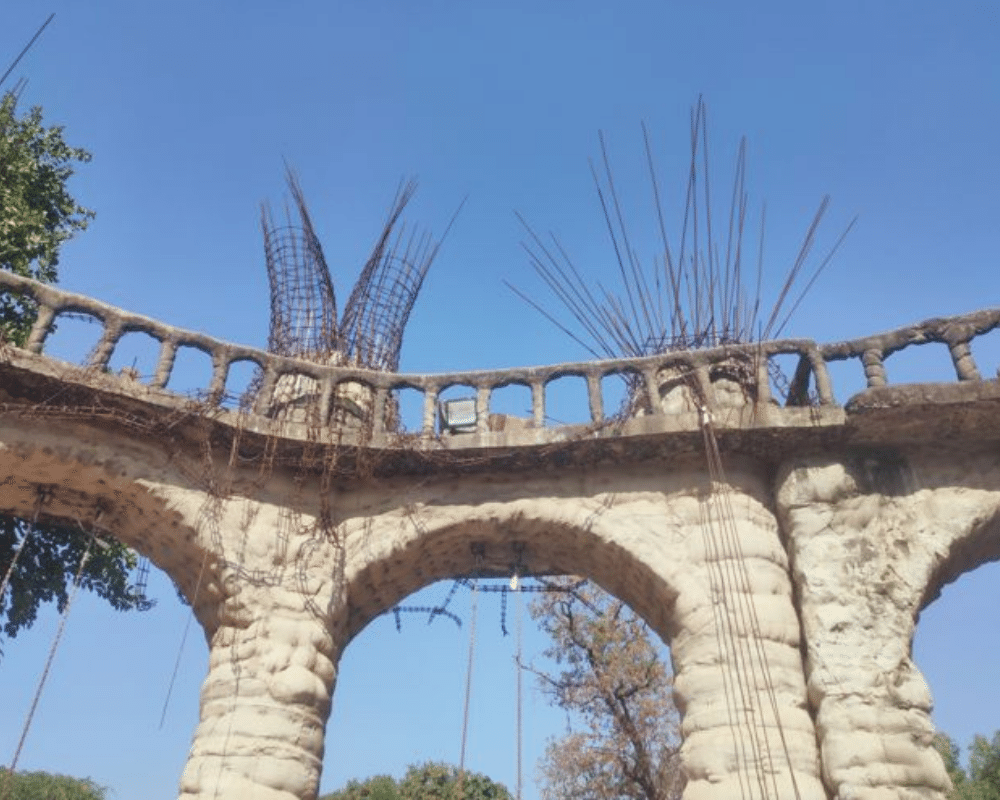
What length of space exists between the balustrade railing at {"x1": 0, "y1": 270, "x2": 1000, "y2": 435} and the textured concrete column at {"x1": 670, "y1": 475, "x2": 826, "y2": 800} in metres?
1.00

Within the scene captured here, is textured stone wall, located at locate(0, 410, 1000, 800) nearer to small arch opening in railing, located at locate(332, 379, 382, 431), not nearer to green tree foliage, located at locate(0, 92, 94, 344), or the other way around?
A: small arch opening in railing, located at locate(332, 379, 382, 431)

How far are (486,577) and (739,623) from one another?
107 inches

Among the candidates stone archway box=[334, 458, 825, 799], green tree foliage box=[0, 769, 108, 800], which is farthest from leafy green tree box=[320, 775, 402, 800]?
stone archway box=[334, 458, 825, 799]

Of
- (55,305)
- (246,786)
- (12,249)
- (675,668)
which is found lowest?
(246,786)

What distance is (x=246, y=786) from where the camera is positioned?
6.95 m

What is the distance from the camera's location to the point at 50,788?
2831cm

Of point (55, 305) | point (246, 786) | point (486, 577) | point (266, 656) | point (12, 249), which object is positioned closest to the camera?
point (246, 786)

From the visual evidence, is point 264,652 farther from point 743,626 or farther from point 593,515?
point 743,626

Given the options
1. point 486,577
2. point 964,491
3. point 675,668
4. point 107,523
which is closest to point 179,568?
point 107,523

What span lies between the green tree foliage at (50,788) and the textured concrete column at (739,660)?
26125 mm

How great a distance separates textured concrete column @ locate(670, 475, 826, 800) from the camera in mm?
6715

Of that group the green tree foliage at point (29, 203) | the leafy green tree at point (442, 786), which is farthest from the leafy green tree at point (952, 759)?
the green tree foliage at point (29, 203)

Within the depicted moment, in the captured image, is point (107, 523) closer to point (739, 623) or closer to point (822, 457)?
point (739, 623)

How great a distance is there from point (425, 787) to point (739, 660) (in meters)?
23.1
